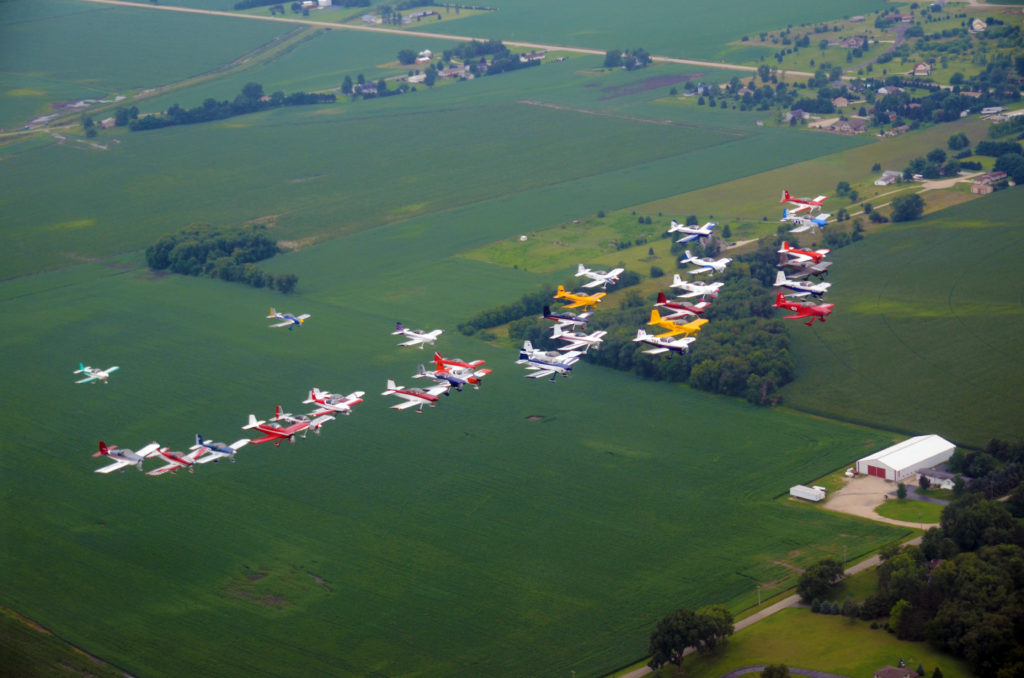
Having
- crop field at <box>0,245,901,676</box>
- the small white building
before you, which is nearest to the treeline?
crop field at <box>0,245,901,676</box>

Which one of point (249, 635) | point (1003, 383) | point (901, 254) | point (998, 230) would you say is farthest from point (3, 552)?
point (998, 230)

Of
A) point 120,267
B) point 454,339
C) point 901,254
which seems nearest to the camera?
point 454,339

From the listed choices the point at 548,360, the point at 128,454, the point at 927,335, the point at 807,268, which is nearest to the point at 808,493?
the point at 807,268

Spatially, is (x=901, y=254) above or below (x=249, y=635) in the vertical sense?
above

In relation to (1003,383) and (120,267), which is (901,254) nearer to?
(1003,383)

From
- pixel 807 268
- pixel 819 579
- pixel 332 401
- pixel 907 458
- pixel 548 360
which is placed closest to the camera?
pixel 819 579

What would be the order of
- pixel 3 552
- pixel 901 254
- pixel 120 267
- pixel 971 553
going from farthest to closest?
pixel 120 267, pixel 901 254, pixel 3 552, pixel 971 553

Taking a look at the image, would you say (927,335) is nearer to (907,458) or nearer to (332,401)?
(907,458)
